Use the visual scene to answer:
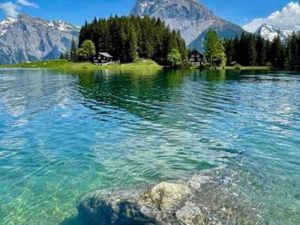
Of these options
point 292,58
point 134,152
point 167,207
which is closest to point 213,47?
point 292,58

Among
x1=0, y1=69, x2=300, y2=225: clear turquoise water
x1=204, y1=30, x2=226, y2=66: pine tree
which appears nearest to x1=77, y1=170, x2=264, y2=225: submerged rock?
x1=0, y1=69, x2=300, y2=225: clear turquoise water

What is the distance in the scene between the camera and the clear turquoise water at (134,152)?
60.1 ft

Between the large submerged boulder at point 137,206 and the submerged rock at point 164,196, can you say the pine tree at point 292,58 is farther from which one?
the large submerged boulder at point 137,206

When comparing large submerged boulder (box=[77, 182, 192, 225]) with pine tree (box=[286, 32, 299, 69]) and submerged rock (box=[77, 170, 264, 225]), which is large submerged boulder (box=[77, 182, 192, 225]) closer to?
submerged rock (box=[77, 170, 264, 225])

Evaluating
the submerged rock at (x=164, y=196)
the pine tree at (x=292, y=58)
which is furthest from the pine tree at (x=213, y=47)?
the submerged rock at (x=164, y=196)

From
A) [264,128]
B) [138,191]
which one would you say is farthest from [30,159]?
[264,128]

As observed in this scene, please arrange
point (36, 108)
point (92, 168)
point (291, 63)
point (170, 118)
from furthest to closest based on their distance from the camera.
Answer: point (291, 63) → point (36, 108) → point (170, 118) → point (92, 168)

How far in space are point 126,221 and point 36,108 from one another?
36.8 meters

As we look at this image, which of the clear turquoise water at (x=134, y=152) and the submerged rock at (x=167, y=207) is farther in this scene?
the clear turquoise water at (x=134, y=152)

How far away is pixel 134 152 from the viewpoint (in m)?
26.5

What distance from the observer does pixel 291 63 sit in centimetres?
19662

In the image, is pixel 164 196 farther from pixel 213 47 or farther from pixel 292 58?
pixel 292 58

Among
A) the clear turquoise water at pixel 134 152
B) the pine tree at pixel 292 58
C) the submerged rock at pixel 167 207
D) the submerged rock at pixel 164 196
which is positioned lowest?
the clear turquoise water at pixel 134 152

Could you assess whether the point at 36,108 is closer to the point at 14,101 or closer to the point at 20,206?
the point at 14,101
